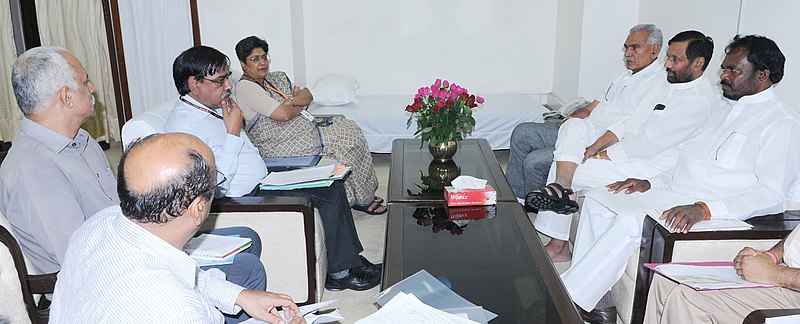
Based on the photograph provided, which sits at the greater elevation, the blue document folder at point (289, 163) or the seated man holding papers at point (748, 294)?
the blue document folder at point (289, 163)

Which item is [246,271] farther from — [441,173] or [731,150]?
[731,150]

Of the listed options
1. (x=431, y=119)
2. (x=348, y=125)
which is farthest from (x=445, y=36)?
(x=431, y=119)

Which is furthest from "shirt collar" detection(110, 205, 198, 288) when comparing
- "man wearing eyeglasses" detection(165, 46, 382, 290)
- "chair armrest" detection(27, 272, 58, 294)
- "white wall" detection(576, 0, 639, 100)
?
"white wall" detection(576, 0, 639, 100)

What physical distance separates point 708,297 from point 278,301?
1.32 metres

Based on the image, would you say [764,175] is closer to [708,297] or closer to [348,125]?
[708,297]

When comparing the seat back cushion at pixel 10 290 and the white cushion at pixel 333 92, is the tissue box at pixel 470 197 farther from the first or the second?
the white cushion at pixel 333 92

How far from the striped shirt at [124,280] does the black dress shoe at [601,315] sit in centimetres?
176

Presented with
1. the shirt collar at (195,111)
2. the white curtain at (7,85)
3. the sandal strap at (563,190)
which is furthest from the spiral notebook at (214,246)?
the white curtain at (7,85)

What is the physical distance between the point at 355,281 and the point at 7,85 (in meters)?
4.34

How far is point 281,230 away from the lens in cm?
240

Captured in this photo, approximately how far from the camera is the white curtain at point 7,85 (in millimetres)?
5137

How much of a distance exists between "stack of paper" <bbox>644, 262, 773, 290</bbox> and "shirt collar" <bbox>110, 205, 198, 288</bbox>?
1.46 metres

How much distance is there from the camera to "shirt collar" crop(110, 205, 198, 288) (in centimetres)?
114

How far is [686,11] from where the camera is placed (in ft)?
13.4
